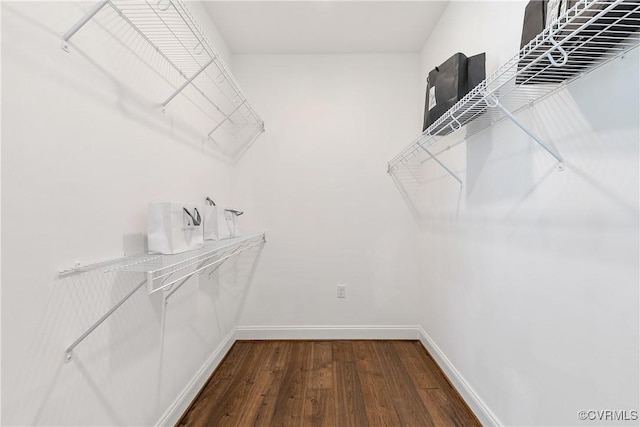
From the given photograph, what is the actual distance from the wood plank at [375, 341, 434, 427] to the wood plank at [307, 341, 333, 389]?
14.8 inches

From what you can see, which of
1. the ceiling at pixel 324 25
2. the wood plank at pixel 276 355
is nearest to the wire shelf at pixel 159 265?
the wood plank at pixel 276 355

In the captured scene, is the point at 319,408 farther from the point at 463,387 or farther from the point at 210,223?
the point at 210,223

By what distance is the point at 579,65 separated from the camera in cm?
91

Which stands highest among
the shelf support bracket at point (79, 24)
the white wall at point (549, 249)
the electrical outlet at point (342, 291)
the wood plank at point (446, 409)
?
the shelf support bracket at point (79, 24)

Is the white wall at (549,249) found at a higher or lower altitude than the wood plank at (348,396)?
higher

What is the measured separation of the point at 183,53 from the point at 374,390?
2.29 meters

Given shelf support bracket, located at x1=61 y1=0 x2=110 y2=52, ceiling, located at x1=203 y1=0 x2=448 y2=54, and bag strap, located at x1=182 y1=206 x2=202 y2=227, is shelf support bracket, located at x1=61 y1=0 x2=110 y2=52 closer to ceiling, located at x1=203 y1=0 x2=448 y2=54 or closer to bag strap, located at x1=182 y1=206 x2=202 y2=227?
bag strap, located at x1=182 y1=206 x2=202 y2=227

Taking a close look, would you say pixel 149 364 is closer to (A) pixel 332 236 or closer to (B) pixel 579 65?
(A) pixel 332 236

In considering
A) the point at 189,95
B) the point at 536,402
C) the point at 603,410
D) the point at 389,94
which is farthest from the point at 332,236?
the point at 603,410

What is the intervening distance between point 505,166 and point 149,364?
1863 mm

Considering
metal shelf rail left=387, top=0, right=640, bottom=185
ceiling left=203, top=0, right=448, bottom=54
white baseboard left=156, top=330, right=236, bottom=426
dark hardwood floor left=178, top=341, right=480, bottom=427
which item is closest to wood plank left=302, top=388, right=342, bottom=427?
dark hardwood floor left=178, top=341, right=480, bottom=427

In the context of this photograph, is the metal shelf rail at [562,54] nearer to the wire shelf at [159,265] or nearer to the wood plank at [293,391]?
the wire shelf at [159,265]

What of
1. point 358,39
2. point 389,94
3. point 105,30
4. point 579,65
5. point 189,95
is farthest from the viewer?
point 389,94

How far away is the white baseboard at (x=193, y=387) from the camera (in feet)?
4.83
